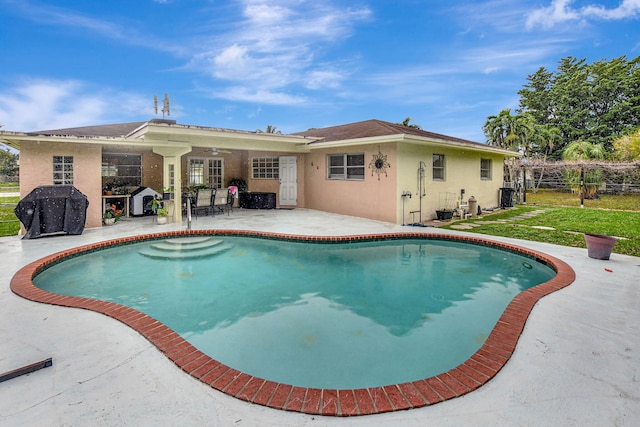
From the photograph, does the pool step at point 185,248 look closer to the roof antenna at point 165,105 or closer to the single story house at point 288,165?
the single story house at point 288,165

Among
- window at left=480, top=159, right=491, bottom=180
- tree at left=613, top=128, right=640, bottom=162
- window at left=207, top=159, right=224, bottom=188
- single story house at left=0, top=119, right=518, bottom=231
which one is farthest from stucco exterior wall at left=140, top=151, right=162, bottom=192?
tree at left=613, top=128, right=640, bottom=162

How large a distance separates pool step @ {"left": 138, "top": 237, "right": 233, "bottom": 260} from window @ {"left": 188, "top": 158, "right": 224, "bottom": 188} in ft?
22.1

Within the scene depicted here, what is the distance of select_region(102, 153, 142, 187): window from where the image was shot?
40.2 feet

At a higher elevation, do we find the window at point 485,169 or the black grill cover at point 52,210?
the window at point 485,169

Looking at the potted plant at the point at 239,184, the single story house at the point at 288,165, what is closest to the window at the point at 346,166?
the single story house at the point at 288,165

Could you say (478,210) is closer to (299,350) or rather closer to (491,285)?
(491,285)

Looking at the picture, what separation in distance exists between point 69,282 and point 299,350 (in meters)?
4.14

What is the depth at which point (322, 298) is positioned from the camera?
4809 millimetres

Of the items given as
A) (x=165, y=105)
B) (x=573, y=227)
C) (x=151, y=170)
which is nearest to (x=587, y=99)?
(x=573, y=227)

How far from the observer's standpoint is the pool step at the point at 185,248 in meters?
6.92

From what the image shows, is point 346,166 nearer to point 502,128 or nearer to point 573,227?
point 573,227

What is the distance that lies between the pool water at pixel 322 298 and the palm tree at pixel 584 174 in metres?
13.6

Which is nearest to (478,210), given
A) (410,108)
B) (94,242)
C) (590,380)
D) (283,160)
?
(283,160)

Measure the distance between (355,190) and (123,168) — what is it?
844cm
